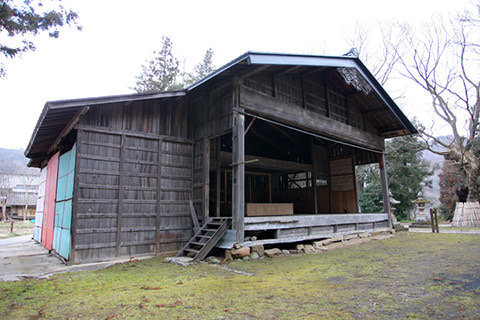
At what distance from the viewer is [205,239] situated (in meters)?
7.33

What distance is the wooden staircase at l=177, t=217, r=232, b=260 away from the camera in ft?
22.3

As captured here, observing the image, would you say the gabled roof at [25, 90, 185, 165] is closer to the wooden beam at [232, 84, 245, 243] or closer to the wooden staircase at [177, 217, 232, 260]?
the wooden beam at [232, 84, 245, 243]

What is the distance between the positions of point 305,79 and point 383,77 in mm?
15034

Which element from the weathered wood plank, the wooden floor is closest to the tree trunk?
the weathered wood plank

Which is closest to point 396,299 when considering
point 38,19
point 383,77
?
point 38,19

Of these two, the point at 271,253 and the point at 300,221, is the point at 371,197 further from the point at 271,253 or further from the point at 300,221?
the point at 271,253

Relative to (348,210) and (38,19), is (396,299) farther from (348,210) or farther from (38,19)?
(348,210)

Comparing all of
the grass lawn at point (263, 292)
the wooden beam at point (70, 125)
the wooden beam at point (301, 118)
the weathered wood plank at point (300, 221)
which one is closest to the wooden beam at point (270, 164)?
the wooden beam at point (301, 118)

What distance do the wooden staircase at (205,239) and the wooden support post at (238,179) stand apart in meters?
0.38

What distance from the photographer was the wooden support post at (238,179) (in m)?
6.91

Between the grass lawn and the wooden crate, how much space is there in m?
2.61

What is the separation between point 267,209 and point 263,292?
5467 mm

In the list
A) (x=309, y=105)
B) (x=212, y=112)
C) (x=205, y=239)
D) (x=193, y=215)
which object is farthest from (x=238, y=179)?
(x=309, y=105)

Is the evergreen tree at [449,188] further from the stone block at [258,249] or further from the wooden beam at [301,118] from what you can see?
the stone block at [258,249]
